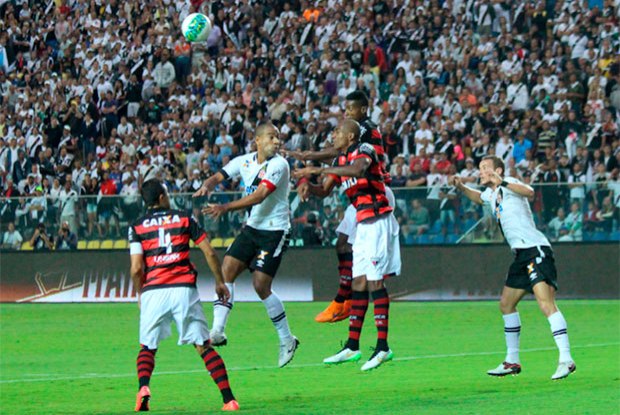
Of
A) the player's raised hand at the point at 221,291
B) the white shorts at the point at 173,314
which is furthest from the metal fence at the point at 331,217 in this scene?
the white shorts at the point at 173,314

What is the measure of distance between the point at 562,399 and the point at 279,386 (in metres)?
3.02

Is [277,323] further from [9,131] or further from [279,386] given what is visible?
[9,131]

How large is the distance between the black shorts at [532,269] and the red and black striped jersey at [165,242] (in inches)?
145

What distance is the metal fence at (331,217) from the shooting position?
24.0 m

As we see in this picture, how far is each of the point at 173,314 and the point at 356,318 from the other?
3.41m

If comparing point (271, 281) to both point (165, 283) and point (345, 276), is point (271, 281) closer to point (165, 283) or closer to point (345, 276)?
point (345, 276)

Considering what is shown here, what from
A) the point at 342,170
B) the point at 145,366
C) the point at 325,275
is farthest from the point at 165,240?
the point at 325,275

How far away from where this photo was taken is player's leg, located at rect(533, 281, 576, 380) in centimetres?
1226

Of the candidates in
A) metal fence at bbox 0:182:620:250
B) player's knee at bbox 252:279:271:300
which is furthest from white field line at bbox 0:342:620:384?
metal fence at bbox 0:182:620:250

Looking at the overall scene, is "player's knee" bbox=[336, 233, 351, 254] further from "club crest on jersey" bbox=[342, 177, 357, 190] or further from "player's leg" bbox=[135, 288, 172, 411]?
"player's leg" bbox=[135, 288, 172, 411]

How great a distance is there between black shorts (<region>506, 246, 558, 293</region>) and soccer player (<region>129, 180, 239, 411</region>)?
350 cm

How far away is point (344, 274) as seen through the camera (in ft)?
48.9

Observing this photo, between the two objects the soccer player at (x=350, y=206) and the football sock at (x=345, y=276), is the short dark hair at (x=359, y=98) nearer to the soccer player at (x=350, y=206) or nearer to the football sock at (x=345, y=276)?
the soccer player at (x=350, y=206)

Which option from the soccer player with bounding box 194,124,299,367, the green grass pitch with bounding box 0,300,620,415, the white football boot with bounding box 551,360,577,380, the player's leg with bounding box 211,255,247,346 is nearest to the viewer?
the green grass pitch with bounding box 0,300,620,415
